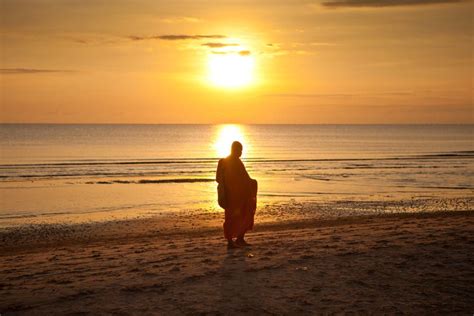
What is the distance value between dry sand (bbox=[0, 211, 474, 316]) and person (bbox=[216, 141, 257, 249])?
1.59ft

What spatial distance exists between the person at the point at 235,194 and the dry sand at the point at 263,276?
19.1 inches

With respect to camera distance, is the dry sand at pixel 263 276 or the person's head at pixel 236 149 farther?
the person's head at pixel 236 149

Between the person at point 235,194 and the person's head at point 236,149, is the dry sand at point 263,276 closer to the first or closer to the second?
the person at point 235,194

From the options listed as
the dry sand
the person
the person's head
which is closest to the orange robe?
the person

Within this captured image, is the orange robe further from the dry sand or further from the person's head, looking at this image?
the dry sand

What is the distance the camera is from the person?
35.4 ft

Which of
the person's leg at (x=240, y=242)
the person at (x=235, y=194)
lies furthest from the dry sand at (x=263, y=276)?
the person at (x=235, y=194)

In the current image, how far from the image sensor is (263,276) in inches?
333

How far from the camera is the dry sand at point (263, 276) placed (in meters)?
7.25

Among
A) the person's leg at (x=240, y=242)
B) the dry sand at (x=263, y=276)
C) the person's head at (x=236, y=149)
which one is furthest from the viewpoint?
the person's leg at (x=240, y=242)

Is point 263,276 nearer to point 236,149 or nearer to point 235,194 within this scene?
point 235,194

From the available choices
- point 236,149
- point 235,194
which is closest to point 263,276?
point 235,194

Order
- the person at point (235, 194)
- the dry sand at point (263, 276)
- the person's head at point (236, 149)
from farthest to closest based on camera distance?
the person at point (235, 194)
the person's head at point (236, 149)
the dry sand at point (263, 276)

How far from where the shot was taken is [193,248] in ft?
36.5
